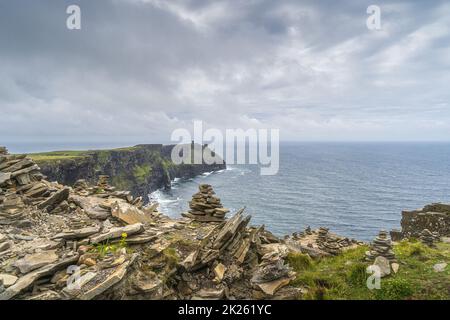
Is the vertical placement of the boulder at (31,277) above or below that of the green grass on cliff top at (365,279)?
above

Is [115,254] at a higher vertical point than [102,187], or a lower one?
lower

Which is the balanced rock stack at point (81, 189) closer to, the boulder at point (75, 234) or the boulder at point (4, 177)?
the boulder at point (4, 177)

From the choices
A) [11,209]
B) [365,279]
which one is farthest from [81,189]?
[365,279]

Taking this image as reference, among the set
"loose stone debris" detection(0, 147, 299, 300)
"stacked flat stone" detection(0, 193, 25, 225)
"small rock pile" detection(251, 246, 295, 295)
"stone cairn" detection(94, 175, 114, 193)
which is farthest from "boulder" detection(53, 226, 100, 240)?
"stone cairn" detection(94, 175, 114, 193)

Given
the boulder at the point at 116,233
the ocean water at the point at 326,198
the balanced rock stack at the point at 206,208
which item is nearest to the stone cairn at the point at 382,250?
the balanced rock stack at the point at 206,208

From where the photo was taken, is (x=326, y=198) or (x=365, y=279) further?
(x=326, y=198)

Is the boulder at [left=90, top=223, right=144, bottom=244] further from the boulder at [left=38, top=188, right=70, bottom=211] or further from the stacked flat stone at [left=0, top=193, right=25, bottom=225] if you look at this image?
the boulder at [left=38, top=188, right=70, bottom=211]

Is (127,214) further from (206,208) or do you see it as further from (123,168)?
(123,168)
